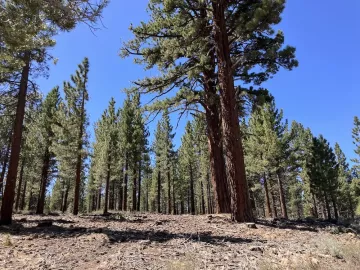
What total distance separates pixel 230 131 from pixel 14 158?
793cm

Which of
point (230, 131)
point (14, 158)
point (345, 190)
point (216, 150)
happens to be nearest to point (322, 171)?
point (345, 190)

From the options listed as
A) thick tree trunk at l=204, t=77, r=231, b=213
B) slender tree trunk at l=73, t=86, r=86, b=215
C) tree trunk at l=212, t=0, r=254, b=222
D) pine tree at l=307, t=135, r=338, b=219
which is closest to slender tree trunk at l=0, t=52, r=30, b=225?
slender tree trunk at l=73, t=86, r=86, b=215

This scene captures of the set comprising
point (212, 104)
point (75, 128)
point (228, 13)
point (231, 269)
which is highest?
point (228, 13)

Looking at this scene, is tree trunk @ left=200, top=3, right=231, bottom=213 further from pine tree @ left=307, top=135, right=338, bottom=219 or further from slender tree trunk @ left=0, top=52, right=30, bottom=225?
pine tree @ left=307, top=135, right=338, bottom=219

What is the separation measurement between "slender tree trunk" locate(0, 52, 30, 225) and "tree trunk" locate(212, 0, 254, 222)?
768 cm

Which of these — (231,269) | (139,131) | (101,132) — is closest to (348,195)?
(139,131)

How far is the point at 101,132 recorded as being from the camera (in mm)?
26094

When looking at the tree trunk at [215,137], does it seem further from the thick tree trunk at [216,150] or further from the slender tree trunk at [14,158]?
the slender tree trunk at [14,158]

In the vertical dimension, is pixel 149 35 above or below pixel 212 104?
above

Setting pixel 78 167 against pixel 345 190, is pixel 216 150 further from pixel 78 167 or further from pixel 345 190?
pixel 345 190

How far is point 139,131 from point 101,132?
12.8ft

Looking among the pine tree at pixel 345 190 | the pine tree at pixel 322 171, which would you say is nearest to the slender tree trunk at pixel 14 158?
the pine tree at pixel 322 171

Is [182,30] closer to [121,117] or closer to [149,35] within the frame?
[149,35]

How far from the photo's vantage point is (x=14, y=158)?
950cm
